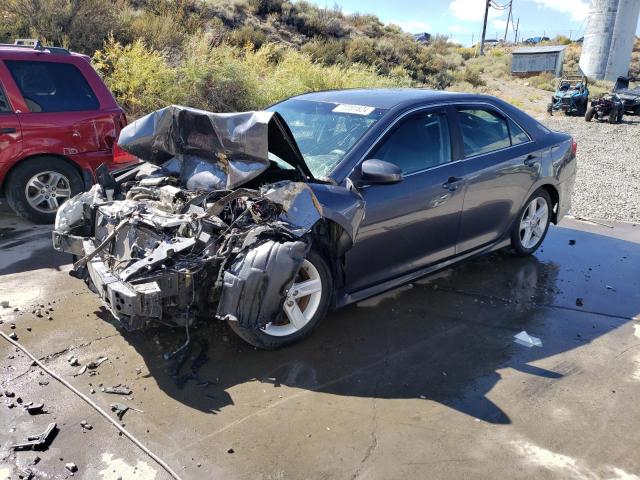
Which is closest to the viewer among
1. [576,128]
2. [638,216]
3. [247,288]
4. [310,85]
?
[247,288]

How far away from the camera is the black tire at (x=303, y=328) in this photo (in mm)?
3568

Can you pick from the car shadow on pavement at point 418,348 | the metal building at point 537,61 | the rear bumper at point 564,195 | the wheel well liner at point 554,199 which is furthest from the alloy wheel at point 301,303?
the metal building at point 537,61

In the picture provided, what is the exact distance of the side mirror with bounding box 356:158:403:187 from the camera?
150 inches

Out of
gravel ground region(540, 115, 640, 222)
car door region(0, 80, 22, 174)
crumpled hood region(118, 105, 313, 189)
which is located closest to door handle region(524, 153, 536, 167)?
crumpled hood region(118, 105, 313, 189)

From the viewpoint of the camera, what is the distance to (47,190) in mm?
6320

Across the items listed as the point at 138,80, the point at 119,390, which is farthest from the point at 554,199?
the point at 138,80

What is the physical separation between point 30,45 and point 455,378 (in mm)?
6204

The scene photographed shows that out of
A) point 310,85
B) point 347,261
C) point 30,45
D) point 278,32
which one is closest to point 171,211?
point 347,261

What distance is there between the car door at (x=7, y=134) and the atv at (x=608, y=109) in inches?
816

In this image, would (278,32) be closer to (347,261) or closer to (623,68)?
(347,261)

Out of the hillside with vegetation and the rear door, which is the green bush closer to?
the hillside with vegetation

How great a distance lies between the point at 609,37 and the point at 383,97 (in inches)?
1711

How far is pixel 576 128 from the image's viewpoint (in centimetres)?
1895

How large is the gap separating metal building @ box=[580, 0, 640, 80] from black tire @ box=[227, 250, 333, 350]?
44377 millimetres
